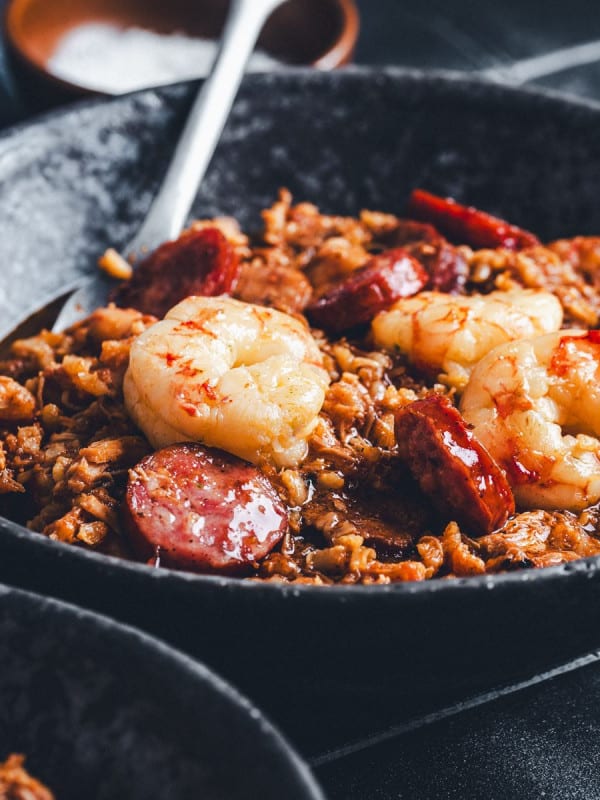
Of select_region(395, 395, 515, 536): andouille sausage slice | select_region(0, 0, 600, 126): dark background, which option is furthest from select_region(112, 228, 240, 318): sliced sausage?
select_region(0, 0, 600, 126): dark background

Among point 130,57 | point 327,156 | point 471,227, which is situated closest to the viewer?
point 471,227

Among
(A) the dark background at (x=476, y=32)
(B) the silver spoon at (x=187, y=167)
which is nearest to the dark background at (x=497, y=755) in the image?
(B) the silver spoon at (x=187, y=167)

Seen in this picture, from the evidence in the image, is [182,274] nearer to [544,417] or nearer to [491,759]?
[544,417]

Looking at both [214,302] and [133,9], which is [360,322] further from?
[133,9]

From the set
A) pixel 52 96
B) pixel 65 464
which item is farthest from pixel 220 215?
pixel 65 464

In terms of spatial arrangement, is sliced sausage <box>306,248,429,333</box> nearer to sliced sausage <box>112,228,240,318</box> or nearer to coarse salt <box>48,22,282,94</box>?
sliced sausage <box>112,228,240,318</box>

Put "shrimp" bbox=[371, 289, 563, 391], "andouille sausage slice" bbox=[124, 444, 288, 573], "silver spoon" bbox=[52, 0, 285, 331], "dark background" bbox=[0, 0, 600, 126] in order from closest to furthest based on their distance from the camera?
"andouille sausage slice" bbox=[124, 444, 288, 573]
"shrimp" bbox=[371, 289, 563, 391]
"silver spoon" bbox=[52, 0, 285, 331]
"dark background" bbox=[0, 0, 600, 126]

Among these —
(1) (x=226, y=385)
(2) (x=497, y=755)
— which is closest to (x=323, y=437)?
(1) (x=226, y=385)
